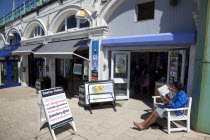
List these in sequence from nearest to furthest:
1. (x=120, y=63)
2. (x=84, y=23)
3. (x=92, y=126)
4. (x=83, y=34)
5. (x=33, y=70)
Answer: (x=92, y=126)
(x=120, y=63)
(x=83, y=34)
(x=84, y=23)
(x=33, y=70)

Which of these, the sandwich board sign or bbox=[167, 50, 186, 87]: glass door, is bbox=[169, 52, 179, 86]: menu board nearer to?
bbox=[167, 50, 186, 87]: glass door

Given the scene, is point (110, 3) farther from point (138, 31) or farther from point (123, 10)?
point (138, 31)

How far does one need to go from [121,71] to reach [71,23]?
13.3 ft

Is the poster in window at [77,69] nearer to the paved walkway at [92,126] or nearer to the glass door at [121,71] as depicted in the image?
the glass door at [121,71]

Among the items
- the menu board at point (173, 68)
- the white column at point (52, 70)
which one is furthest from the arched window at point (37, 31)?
the menu board at point (173, 68)

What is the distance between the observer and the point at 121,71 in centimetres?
643

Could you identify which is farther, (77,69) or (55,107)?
(77,69)

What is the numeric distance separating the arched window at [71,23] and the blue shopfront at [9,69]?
433cm

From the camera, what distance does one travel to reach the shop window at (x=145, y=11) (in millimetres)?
5512

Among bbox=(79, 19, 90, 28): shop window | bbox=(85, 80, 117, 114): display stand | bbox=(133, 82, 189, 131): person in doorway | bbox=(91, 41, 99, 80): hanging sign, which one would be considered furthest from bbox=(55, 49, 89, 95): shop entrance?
bbox=(133, 82, 189, 131): person in doorway

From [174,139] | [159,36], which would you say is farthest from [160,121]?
[159,36]

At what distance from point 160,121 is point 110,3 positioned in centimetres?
477

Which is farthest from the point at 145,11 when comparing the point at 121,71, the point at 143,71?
the point at 143,71

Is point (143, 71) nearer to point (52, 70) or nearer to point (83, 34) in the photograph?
point (83, 34)
